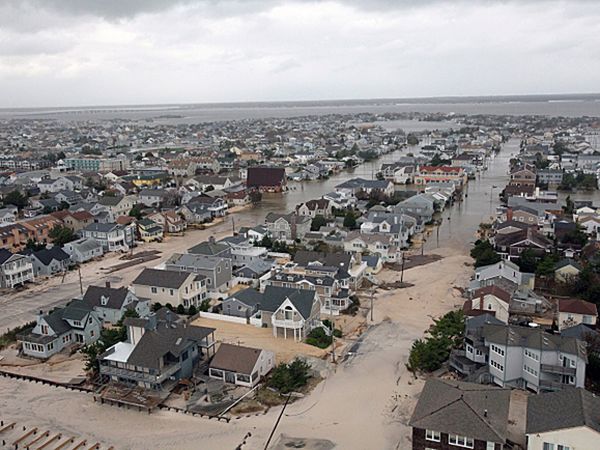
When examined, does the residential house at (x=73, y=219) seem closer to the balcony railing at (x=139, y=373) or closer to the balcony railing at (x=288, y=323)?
the balcony railing at (x=288, y=323)

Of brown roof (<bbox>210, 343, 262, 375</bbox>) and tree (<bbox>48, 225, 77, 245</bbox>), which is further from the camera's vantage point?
tree (<bbox>48, 225, 77, 245</bbox>)

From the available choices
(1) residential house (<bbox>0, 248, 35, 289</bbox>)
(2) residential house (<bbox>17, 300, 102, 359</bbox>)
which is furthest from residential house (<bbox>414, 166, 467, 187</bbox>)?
(2) residential house (<bbox>17, 300, 102, 359</bbox>)

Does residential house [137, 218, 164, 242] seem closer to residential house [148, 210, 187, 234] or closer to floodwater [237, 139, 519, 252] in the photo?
residential house [148, 210, 187, 234]

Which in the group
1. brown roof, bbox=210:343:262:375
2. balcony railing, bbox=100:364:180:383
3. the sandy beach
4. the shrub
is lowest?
the sandy beach

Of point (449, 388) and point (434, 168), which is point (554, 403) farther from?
point (434, 168)

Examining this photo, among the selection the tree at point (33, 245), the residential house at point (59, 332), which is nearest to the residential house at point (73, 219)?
the tree at point (33, 245)

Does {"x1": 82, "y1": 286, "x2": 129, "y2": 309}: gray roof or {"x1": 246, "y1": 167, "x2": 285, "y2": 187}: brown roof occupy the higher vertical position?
{"x1": 246, "y1": 167, "x2": 285, "y2": 187}: brown roof
